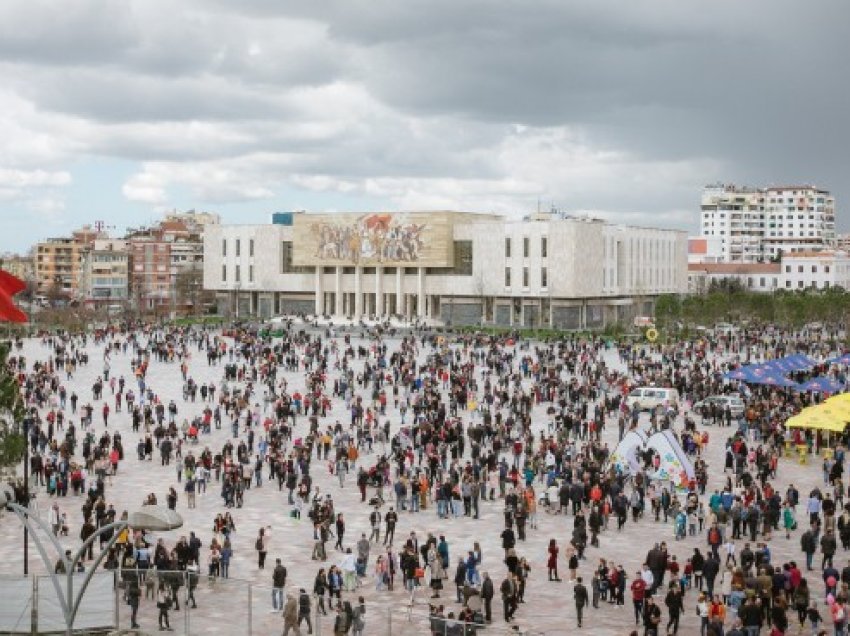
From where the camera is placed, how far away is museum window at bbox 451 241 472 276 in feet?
328

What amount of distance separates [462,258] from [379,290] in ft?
28.8

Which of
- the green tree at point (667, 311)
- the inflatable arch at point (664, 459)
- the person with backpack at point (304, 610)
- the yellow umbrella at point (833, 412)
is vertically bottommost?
the person with backpack at point (304, 610)

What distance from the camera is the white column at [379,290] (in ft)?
340

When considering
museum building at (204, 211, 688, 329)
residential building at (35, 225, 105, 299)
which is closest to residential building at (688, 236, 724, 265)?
museum building at (204, 211, 688, 329)

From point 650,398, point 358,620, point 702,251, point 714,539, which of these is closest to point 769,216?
point 702,251

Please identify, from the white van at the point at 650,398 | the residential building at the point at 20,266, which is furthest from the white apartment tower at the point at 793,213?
the white van at the point at 650,398

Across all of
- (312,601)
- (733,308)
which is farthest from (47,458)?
(733,308)

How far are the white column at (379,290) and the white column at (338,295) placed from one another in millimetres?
3928

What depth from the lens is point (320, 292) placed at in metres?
108

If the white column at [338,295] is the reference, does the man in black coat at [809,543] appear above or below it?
below

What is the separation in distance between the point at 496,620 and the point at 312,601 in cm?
370

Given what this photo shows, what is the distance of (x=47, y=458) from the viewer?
31719mm

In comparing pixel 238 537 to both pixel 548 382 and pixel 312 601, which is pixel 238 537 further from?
pixel 548 382

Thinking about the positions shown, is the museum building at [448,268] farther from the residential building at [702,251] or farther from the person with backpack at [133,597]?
the person with backpack at [133,597]
